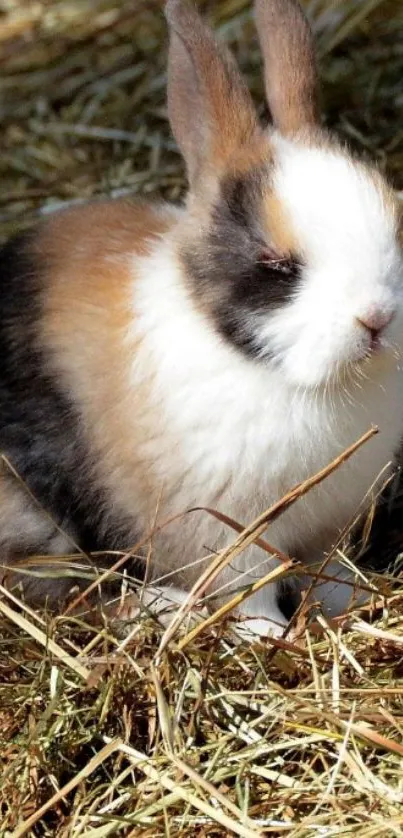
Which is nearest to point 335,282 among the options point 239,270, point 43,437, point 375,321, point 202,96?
point 375,321

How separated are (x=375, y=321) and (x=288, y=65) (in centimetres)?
79

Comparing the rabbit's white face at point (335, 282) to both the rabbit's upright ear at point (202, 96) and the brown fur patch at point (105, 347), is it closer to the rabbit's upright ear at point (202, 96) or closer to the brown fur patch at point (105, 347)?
the rabbit's upright ear at point (202, 96)

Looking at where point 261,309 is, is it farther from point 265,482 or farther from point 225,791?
point 225,791

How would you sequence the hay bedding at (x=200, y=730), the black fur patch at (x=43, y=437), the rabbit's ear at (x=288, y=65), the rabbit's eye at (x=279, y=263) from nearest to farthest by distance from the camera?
the hay bedding at (x=200, y=730), the rabbit's eye at (x=279, y=263), the rabbit's ear at (x=288, y=65), the black fur patch at (x=43, y=437)

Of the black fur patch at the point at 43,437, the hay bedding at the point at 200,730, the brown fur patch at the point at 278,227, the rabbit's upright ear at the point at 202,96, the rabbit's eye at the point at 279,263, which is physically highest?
the rabbit's upright ear at the point at 202,96

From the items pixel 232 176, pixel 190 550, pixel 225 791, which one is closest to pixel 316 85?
pixel 232 176

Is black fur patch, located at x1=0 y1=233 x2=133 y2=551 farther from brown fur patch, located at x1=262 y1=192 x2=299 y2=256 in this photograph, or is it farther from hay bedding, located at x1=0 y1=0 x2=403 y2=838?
brown fur patch, located at x1=262 y1=192 x2=299 y2=256

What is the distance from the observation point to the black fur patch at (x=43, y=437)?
310 cm

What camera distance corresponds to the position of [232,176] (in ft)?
9.26

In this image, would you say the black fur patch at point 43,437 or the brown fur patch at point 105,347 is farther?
the black fur patch at point 43,437

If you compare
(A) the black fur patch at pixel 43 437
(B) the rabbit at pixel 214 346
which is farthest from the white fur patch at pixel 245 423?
(A) the black fur patch at pixel 43 437

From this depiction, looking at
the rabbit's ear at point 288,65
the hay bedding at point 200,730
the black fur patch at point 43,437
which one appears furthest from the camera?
the black fur patch at point 43,437

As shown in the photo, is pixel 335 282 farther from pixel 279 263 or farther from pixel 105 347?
pixel 105 347

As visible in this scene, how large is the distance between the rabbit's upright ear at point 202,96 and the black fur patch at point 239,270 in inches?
4.9
